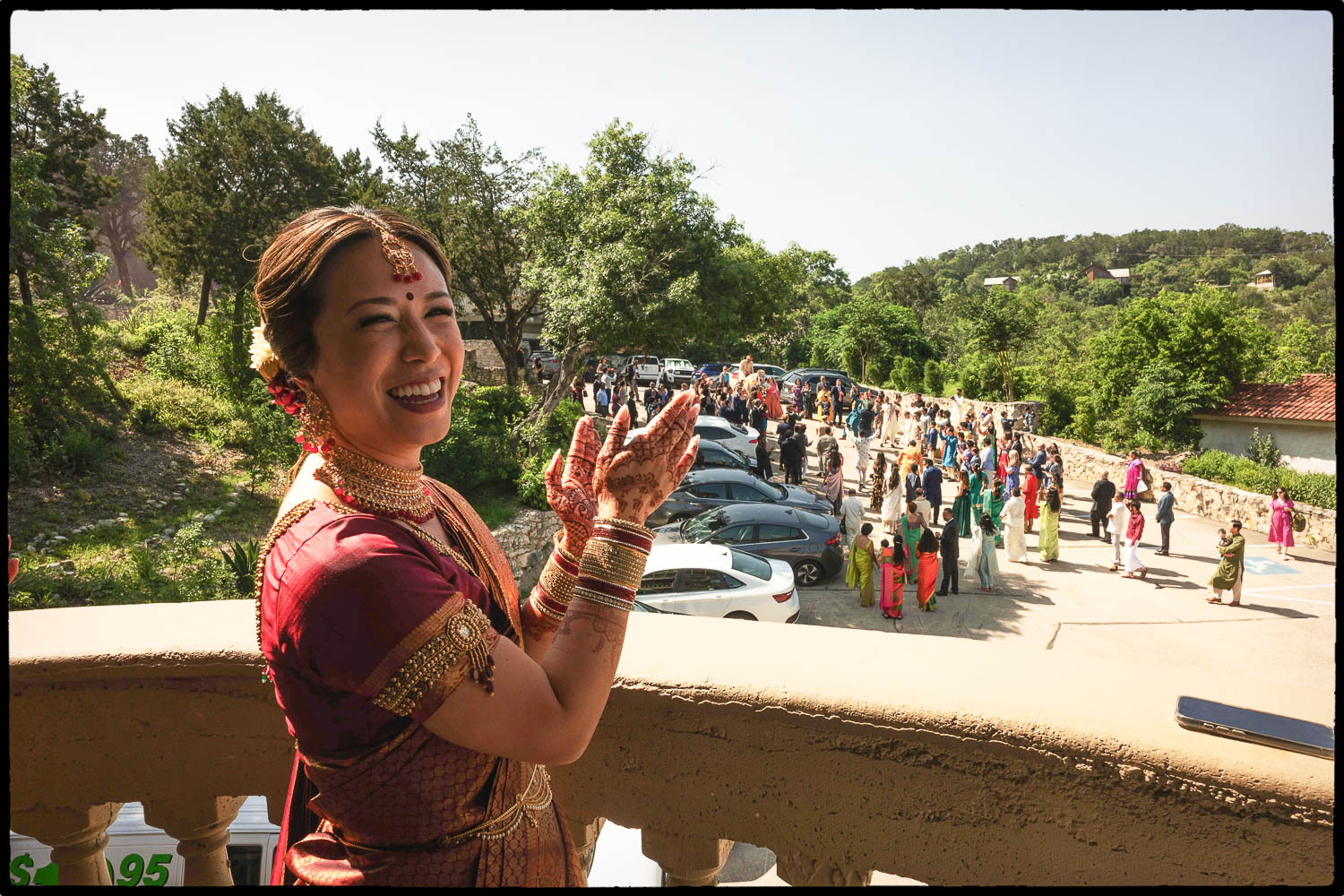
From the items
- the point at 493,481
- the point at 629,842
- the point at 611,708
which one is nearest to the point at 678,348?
the point at 493,481

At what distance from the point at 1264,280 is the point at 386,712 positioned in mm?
109293

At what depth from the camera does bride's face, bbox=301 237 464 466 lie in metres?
1.30

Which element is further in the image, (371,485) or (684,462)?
(684,462)

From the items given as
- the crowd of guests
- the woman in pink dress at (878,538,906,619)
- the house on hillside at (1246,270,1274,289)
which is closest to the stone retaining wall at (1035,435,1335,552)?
the crowd of guests

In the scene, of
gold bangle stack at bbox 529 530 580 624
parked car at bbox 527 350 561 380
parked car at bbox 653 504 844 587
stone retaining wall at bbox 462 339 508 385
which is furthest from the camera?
parked car at bbox 527 350 561 380

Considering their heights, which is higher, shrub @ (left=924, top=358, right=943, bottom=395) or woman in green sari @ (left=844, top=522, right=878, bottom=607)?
shrub @ (left=924, top=358, right=943, bottom=395)

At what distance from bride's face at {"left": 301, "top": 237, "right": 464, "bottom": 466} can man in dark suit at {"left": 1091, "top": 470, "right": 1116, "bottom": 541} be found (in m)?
16.9

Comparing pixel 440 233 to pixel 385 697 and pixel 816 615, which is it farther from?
pixel 385 697

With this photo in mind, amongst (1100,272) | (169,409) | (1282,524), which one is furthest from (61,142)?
(1100,272)

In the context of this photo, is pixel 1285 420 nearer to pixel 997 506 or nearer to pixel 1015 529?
pixel 997 506

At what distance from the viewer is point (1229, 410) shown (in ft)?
84.9

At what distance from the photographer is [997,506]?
1595cm

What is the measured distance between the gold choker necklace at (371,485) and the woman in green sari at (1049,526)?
596 inches

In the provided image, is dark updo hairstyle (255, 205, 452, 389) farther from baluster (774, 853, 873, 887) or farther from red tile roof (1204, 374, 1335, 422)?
red tile roof (1204, 374, 1335, 422)
